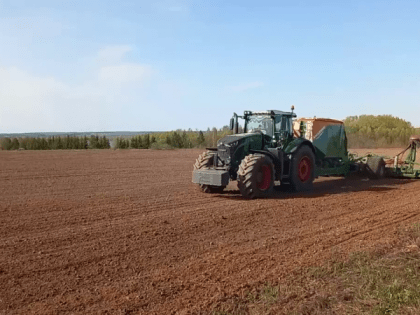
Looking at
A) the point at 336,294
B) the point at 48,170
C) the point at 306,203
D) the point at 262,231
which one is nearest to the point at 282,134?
the point at 306,203

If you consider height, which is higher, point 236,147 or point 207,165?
point 236,147

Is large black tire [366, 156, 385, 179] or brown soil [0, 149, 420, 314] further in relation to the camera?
large black tire [366, 156, 385, 179]

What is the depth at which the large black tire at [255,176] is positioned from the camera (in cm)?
1080

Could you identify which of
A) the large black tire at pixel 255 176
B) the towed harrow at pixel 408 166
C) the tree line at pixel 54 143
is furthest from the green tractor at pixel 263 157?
the tree line at pixel 54 143

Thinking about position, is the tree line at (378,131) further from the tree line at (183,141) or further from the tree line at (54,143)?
the tree line at (54,143)

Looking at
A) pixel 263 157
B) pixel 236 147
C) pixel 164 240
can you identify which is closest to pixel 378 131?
pixel 236 147

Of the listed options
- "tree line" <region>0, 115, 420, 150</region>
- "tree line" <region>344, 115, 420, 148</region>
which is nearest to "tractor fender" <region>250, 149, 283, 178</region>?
"tree line" <region>0, 115, 420, 150</region>

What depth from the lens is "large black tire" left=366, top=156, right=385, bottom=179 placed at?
15.1 m

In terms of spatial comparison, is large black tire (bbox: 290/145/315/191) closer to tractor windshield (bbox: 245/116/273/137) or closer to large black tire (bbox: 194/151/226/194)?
tractor windshield (bbox: 245/116/273/137)

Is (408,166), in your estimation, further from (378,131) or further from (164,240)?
(378,131)

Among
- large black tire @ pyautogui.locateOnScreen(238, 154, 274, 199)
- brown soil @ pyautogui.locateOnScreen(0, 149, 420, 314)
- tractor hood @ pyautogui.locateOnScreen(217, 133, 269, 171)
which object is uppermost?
tractor hood @ pyautogui.locateOnScreen(217, 133, 269, 171)

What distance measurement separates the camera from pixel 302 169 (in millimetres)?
12656

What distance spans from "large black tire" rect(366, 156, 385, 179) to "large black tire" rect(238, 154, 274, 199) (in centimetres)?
537

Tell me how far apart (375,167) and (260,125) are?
5.10 m
